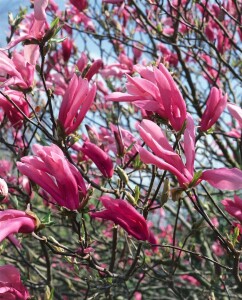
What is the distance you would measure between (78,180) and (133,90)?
11.7 inches

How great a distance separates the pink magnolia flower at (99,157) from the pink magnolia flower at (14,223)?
0.40 meters

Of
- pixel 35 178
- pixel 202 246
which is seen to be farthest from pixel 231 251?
pixel 202 246

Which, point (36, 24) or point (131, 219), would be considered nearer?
point (131, 219)

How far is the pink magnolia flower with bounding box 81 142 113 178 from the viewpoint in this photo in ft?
5.26

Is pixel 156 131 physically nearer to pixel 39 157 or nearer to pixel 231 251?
pixel 39 157

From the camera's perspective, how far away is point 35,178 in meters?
1.29

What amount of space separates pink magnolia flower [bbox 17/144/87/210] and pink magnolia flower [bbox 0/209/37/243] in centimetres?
10

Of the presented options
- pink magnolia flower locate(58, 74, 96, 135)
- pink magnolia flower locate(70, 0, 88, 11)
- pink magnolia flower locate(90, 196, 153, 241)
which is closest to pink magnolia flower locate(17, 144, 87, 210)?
pink magnolia flower locate(90, 196, 153, 241)

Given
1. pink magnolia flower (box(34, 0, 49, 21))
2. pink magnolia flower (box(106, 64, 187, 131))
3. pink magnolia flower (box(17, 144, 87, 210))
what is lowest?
pink magnolia flower (box(17, 144, 87, 210))

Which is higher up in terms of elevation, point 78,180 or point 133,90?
point 133,90

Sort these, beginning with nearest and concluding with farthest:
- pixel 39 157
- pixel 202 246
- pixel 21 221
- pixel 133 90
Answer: pixel 21 221
pixel 39 157
pixel 133 90
pixel 202 246

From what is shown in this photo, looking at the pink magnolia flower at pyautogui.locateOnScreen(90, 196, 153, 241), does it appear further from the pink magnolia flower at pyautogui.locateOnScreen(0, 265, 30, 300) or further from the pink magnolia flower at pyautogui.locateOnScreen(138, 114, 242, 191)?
the pink magnolia flower at pyautogui.locateOnScreen(0, 265, 30, 300)

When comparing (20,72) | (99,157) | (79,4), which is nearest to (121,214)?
(99,157)

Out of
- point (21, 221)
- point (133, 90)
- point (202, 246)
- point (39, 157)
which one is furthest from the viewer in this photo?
point (202, 246)
